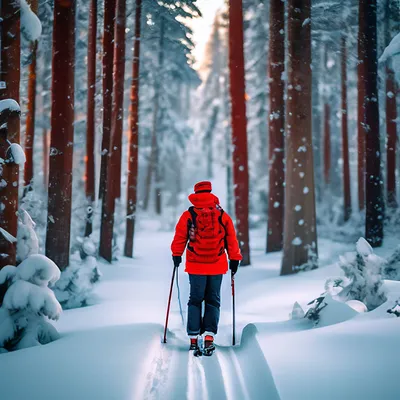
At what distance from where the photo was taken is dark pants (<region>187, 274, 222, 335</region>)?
510cm

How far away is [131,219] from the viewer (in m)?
13.6

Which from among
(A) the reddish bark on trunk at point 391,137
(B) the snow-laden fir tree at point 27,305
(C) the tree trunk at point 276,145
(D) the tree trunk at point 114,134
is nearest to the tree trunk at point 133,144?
(D) the tree trunk at point 114,134

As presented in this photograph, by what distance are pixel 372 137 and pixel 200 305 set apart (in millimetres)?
9264

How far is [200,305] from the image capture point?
5215 mm

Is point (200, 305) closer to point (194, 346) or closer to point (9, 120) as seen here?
point (194, 346)

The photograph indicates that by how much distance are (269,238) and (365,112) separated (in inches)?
213

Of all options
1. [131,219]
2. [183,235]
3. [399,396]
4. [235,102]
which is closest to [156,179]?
[131,219]

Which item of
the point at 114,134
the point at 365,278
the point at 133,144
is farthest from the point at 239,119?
the point at 365,278

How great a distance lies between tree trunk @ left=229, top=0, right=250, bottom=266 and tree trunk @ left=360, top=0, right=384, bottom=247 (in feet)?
13.1

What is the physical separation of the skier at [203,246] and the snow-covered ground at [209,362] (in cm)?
43

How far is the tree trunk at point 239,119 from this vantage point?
11047mm

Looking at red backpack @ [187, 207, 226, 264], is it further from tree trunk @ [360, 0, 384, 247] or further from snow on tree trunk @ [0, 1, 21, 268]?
tree trunk @ [360, 0, 384, 247]

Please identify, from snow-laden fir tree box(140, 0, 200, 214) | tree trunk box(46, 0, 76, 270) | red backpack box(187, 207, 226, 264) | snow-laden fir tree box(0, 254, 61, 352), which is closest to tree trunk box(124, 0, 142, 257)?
snow-laden fir tree box(140, 0, 200, 214)

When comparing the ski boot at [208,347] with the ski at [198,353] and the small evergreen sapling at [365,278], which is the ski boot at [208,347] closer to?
the ski at [198,353]
